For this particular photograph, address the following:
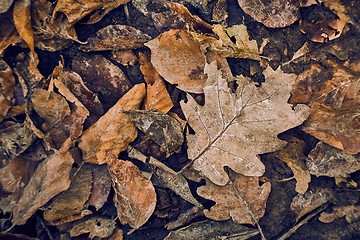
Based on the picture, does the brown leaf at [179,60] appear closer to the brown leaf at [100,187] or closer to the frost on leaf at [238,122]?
the frost on leaf at [238,122]

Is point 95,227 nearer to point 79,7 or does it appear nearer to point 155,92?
point 155,92

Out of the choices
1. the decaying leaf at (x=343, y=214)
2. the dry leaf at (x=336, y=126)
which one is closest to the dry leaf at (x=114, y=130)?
the dry leaf at (x=336, y=126)

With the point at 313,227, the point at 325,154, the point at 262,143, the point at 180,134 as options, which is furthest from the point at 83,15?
the point at 313,227

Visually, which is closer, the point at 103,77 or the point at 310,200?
the point at 310,200

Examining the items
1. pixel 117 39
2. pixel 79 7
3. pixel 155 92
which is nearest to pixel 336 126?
pixel 155 92

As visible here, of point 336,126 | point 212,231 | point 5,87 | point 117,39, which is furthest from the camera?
point 5,87

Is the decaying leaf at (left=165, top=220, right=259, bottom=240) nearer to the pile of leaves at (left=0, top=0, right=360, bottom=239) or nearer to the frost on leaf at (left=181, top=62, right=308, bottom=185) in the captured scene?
the pile of leaves at (left=0, top=0, right=360, bottom=239)
